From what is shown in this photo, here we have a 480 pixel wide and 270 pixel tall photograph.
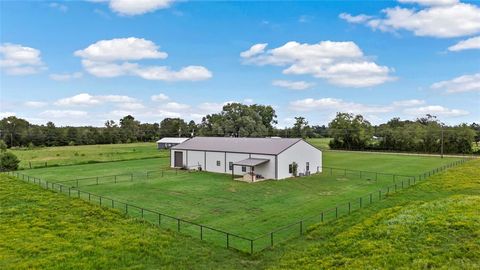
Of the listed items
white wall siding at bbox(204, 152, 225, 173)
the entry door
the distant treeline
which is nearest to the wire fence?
white wall siding at bbox(204, 152, 225, 173)

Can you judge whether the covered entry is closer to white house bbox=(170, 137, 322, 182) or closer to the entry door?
white house bbox=(170, 137, 322, 182)

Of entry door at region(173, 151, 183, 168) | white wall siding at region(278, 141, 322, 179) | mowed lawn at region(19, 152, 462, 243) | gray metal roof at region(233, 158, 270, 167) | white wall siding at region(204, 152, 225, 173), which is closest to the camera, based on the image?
mowed lawn at region(19, 152, 462, 243)

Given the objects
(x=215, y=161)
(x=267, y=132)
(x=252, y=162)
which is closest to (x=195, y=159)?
(x=215, y=161)

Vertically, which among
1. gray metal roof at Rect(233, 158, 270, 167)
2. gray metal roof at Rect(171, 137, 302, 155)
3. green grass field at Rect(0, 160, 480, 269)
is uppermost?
gray metal roof at Rect(171, 137, 302, 155)

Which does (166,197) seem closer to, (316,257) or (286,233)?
(286,233)

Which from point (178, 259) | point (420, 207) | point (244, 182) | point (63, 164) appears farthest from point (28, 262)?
point (63, 164)

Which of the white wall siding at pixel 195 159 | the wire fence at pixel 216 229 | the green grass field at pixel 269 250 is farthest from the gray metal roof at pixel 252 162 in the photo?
the green grass field at pixel 269 250

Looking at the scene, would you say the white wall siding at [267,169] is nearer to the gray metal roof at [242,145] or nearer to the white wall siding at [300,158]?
the gray metal roof at [242,145]
